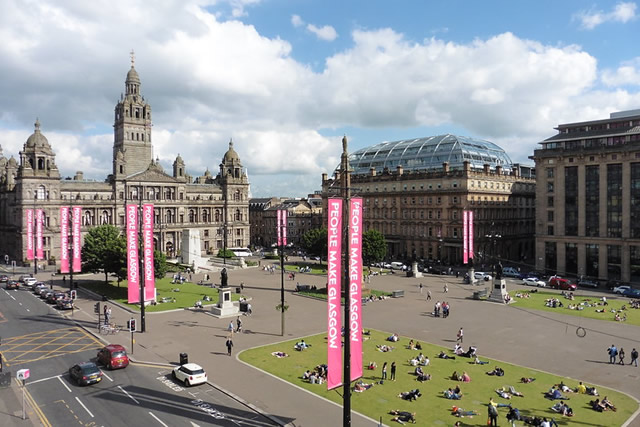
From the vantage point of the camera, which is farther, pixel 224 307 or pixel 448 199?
pixel 448 199

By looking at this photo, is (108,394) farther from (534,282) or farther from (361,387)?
(534,282)

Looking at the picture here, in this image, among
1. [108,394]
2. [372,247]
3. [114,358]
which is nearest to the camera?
[108,394]

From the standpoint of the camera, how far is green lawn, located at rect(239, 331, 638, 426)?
26.8 meters

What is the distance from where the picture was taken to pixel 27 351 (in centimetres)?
3903

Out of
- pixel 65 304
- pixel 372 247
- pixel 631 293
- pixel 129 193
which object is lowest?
pixel 631 293

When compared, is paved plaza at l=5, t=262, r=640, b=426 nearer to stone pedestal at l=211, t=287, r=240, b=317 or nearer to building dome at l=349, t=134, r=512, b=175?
stone pedestal at l=211, t=287, r=240, b=317

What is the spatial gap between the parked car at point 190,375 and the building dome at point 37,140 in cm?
9128

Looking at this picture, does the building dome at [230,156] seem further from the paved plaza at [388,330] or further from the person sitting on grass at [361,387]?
the person sitting on grass at [361,387]

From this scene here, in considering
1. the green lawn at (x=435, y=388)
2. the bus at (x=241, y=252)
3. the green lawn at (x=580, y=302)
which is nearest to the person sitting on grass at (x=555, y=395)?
the green lawn at (x=435, y=388)

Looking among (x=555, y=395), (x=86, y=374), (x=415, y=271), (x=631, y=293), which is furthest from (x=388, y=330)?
(x=631, y=293)

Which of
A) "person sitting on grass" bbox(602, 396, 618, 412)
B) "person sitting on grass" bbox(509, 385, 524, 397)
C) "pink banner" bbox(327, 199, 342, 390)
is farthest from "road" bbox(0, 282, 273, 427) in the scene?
"person sitting on grass" bbox(602, 396, 618, 412)

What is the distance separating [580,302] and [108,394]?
54.3 m

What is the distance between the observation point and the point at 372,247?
86.8m

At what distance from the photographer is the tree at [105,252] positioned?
6284 centimetres
